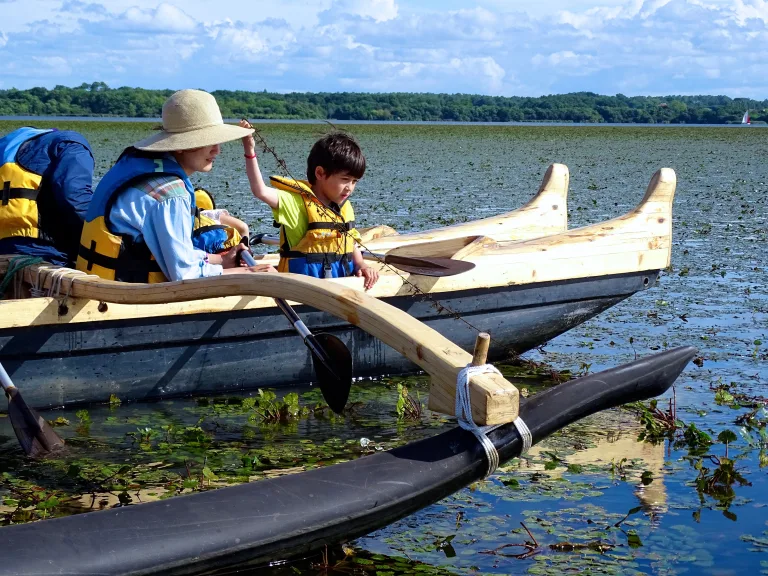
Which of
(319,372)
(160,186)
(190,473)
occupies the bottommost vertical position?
(190,473)

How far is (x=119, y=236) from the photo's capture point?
5133 mm

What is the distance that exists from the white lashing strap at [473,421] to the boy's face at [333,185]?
2.24m

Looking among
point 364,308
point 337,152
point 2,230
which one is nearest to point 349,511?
point 364,308

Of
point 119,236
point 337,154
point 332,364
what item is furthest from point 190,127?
point 332,364

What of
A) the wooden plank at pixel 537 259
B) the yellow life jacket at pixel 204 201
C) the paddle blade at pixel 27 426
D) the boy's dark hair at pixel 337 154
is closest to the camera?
the paddle blade at pixel 27 426

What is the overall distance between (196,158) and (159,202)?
1.00 feet

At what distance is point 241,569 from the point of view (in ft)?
11.8

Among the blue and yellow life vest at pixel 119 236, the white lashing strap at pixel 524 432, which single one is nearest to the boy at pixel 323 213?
the blue and yellow life vest at pixel 119 236

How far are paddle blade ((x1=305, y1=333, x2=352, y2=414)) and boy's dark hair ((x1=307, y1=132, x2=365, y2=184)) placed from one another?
1296 mm

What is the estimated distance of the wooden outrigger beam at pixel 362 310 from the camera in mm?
3623

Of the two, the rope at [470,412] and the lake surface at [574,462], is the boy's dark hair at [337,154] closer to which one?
the lake surface at [574,462]

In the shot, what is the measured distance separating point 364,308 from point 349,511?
82 cm

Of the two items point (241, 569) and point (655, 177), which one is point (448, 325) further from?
point (241, 569)

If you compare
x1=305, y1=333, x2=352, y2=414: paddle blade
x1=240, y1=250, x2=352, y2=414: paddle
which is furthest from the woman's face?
x1=305, y1=333, x2=352, y2=414: paddle blade
